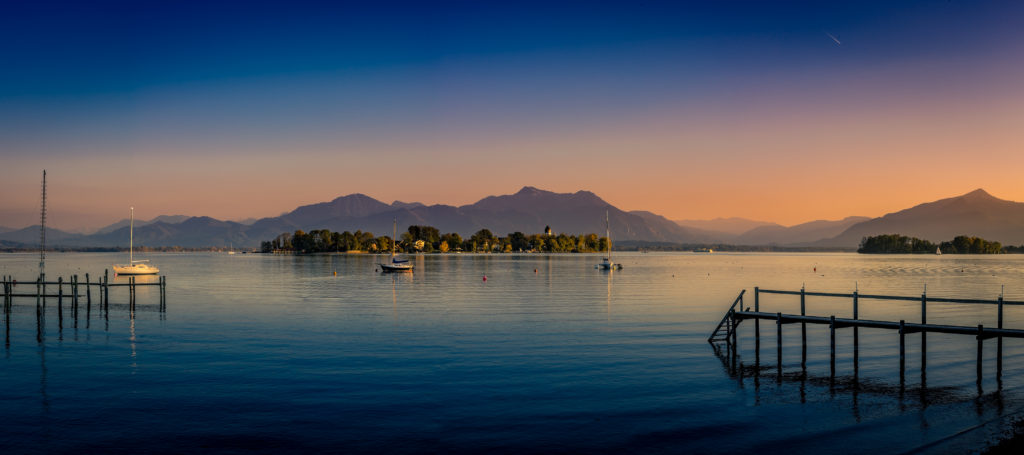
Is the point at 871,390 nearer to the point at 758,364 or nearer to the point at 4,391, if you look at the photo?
the point at 758,364

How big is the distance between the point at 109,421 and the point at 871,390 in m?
30.7

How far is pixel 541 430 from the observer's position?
2308 centimetres

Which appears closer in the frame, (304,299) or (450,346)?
(450,346)

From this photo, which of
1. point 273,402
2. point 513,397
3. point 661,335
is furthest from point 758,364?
point 273,402

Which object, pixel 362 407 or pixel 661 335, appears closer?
pixel 362 407

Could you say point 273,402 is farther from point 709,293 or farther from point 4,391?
point 709,293

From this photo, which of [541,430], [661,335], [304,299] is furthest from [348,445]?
[304,299]

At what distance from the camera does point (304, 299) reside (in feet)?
247

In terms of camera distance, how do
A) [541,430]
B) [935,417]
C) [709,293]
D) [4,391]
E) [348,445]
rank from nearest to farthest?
[348,445] < [541,430] < [935,417] < [4,391] < [709,293]

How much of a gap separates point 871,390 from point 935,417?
4517 millimetres

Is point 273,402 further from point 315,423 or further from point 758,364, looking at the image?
point 758,364

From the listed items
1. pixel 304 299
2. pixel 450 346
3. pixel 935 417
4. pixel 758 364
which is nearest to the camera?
pixel 935 417

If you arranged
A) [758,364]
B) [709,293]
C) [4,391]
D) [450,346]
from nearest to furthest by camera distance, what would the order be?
[4,391]
[758,364]
[450,346]
[709,293]

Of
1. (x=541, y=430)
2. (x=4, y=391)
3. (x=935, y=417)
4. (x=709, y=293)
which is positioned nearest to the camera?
(x=541, y=430)
